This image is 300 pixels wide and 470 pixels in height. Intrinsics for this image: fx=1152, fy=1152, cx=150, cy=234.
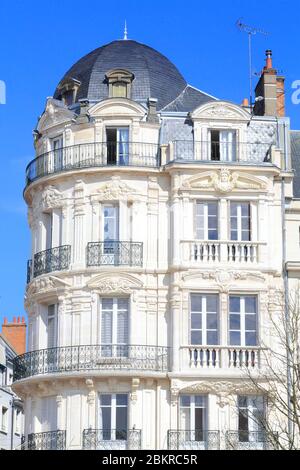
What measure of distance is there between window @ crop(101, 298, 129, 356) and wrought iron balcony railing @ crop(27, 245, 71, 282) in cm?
185

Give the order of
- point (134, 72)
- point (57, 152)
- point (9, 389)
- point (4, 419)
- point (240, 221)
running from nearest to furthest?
point (240, 221)
point (57, 152)
point (134, 72)
point (4, 419)
point (9, 389)

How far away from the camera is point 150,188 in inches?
1425

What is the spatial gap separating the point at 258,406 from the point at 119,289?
546 cm

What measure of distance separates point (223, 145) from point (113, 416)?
9.26m

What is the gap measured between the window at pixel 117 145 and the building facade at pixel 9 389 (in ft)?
69.7

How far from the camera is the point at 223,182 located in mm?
35844

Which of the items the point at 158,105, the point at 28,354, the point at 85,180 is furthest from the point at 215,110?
the point at 28,354

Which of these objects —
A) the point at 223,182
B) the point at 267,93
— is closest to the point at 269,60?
the point at 267,93

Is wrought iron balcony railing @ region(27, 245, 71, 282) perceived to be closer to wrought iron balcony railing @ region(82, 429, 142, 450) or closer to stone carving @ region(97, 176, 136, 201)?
stone carving @ region(97, 176, 136, 201)

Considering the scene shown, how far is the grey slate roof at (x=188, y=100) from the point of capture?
1507 inches

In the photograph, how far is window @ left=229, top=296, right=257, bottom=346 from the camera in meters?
34.9

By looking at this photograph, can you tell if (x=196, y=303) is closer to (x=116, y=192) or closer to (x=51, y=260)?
(x=116, y=192)

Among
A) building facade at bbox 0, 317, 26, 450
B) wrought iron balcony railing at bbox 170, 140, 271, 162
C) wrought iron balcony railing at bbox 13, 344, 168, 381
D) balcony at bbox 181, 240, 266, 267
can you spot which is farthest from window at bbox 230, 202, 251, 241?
building facade at bbox 0, 317, 26, 450

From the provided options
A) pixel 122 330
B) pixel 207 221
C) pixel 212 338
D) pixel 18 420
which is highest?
pixel 207 221
